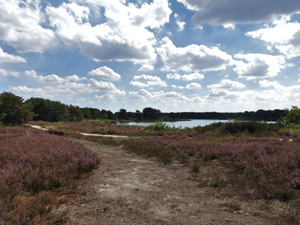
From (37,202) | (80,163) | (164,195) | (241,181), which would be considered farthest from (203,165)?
(37,202)

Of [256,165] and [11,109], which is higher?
[11,109]

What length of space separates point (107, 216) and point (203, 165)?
575 centimetres

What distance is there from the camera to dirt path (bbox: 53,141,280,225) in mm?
3649

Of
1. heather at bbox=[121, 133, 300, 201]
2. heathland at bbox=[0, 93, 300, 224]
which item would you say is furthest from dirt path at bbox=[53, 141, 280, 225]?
heather at bbox=[121, 133, 300, 201]

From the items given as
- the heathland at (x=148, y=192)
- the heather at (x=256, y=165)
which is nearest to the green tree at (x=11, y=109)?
the heathland at (x=148, y=192)

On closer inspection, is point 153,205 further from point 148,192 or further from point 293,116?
point 293,116

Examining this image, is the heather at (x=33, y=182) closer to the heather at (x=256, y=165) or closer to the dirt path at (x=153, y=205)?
the dirt path at (x=153, y=205)

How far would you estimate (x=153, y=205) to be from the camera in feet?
14.2

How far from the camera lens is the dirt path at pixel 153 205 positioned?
3.65m

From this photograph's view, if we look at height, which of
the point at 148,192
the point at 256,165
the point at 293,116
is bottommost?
the point at 148,192

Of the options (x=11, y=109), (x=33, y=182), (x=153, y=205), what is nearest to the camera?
(x=153, y=205)

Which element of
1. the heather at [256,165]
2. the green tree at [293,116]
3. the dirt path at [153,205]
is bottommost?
the dirt path at [153,205]

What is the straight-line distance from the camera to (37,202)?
153 inches

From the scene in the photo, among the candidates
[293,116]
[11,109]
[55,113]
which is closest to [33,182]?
[11,109]
